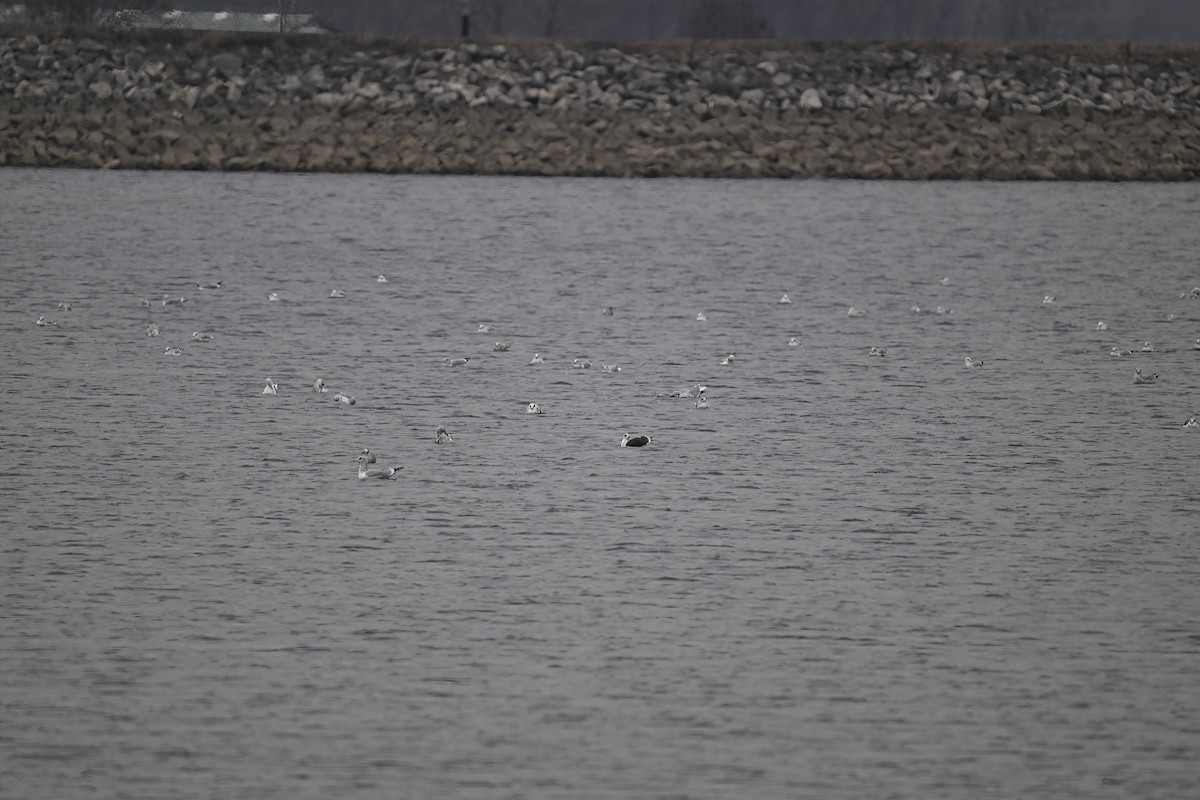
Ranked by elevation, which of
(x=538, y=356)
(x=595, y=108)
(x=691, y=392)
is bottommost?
(x=538, y=356)

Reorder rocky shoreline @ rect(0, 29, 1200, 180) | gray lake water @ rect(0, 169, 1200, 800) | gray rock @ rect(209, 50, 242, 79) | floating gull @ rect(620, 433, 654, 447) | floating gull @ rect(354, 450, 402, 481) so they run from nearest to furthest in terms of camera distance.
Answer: gray lake water @ rect(0, 169, 1200, 800)
floating gull @ rect(354, 450, 402, 481)
floating gull @ rect(620, 433, 654, 447)
rocky shoreline @ rect(0, 29, 1200, 180)
gray rock @ rect(209, 50, 242, 79)

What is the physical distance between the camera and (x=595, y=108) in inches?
1857

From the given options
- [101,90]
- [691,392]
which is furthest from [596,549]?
[101,90]

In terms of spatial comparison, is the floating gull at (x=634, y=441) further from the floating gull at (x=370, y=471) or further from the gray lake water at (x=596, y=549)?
the floating gull at (x=370, y=471)

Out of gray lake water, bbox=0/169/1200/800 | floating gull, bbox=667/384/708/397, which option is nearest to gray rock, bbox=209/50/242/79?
gray lake water, bbox=0/169/1200/800

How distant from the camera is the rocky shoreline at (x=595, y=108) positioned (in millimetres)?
45125

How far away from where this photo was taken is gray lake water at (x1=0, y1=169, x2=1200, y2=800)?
587 cm

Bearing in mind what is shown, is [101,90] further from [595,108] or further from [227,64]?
[595,108]

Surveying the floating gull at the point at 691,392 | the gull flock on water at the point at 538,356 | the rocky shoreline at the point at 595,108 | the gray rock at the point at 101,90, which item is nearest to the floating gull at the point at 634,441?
the gull flock on water at the point at 538,356

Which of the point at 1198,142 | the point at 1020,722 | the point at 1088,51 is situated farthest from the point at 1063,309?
the point at 1088,51

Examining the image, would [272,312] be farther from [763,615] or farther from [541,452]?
[763,615]

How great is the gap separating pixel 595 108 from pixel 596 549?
39452 millimetres

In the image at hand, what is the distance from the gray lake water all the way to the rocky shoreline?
2573cm

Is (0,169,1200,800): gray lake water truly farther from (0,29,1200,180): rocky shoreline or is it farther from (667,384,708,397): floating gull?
(0,29,1200,180): rocky shoreline
